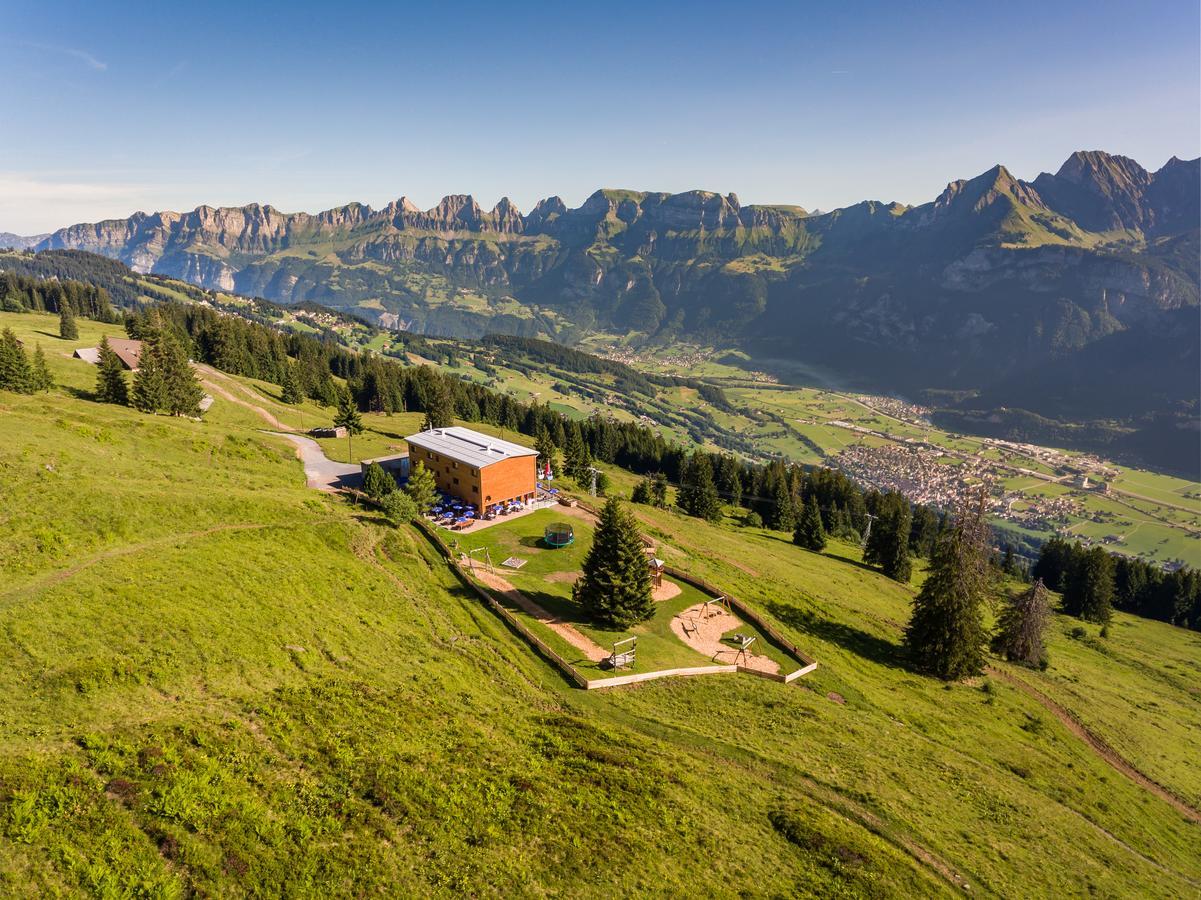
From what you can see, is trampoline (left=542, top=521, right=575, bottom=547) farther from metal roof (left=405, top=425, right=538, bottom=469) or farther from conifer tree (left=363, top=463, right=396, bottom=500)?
conifer tree (left=363, top=463, right=396, bottom=500)

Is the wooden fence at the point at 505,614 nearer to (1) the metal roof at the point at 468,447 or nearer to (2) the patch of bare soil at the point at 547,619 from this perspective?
(2) the patch of bare soil at the point at 547,619

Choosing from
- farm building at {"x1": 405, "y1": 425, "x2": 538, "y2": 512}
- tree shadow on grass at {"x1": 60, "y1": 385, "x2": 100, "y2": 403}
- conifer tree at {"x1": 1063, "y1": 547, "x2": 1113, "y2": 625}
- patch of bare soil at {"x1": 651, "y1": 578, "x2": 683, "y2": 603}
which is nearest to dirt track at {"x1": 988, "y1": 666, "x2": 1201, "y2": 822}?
patch of bare soil at {"x1": 651, "y1": 578, "x2": 683, "y2": 603}

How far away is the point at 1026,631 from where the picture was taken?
2554 inches

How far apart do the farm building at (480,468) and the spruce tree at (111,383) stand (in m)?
44.4

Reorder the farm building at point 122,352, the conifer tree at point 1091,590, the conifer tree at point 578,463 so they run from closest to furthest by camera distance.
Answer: the conifer tree at point 1091,590
the farm building at point 122,352
the conifer tree at point 578,463

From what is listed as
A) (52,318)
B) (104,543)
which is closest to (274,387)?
(52,318)

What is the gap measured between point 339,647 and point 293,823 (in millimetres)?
15965

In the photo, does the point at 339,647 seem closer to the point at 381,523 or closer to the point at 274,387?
the point at 381,523

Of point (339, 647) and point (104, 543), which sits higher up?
point (104, 543)

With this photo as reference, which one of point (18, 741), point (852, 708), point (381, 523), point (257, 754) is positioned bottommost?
point (852, 708)

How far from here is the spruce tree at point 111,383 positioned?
81875 millimetres

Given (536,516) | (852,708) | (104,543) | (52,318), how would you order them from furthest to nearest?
(52,318) → (536,516) → (852,708) → (104,543)

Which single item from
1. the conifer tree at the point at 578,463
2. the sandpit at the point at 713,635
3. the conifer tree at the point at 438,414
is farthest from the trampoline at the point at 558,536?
the conifer tree at the point at 438,414

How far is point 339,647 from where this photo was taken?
1383 inches
